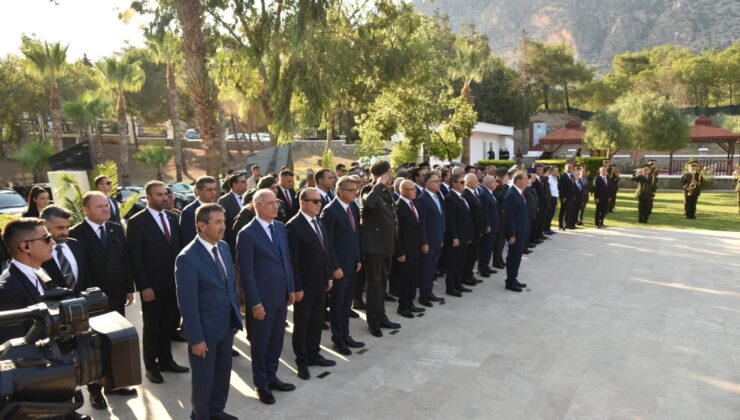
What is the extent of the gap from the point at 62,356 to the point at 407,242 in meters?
5.41

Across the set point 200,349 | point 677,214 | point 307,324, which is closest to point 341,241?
point 307,324

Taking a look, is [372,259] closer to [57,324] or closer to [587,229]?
[57,324]

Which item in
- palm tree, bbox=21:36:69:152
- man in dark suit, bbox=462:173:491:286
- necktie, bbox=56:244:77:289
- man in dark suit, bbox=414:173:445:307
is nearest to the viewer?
necktie, bbox=56:244:77:289

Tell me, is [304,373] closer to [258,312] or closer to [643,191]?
[258,312]

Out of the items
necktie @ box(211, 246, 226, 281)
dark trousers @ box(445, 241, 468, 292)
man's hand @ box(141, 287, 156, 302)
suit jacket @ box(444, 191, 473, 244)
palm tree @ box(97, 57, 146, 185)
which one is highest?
palm tree @ box(97, 57, 146, 185)

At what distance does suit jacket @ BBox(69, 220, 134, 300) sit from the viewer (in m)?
4.92

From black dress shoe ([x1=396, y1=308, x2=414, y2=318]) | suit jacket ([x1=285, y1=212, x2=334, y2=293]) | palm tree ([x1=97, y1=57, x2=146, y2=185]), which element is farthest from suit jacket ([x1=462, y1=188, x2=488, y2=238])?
palm tree ([x1=97, y1=57, x2=146, y2=185])

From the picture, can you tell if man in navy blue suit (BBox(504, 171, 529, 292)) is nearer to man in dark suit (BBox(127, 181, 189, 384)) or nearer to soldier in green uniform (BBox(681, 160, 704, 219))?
man in dark suit (BBox(127, 181, 189, 384))

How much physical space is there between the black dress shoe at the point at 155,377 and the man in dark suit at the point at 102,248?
760mm

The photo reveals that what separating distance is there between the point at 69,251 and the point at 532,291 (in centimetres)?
677

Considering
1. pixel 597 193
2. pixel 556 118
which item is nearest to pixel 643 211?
pixel 597 193

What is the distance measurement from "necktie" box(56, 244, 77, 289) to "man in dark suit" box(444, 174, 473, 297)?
17.6 ft

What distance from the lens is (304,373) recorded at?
5.25m

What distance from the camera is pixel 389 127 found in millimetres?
20719
